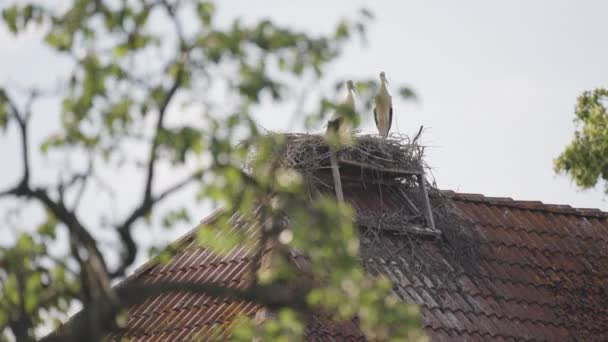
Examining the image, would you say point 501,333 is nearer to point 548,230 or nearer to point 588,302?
point 588,302

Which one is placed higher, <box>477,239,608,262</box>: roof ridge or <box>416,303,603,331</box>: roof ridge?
<box>477,239,608,262</box>: roof ridge

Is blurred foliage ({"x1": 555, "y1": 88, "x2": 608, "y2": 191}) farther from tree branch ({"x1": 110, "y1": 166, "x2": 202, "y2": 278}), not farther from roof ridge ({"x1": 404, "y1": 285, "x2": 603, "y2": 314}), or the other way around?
tree branch ({"x1": 110, "y1": 166, "x2": 202, "y2": 278})

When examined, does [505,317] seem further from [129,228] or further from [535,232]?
[129,228]

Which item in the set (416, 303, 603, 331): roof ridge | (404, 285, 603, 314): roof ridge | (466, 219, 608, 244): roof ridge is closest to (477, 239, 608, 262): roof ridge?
(466, 219, 608, 244): roof ridge

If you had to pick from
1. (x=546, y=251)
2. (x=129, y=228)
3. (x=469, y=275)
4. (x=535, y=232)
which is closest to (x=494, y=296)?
(x=469, y=275)

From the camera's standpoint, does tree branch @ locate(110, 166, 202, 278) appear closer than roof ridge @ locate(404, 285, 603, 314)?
Yes

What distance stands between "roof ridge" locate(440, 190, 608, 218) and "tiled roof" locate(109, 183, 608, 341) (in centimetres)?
2

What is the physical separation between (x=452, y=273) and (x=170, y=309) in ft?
8.60

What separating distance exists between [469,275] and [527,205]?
2.33m

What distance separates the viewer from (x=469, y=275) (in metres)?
14.3

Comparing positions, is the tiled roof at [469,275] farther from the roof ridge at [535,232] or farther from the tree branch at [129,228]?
the tree branch at [129,228]

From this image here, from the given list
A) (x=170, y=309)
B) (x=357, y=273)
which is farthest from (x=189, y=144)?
(x=170, y=309)

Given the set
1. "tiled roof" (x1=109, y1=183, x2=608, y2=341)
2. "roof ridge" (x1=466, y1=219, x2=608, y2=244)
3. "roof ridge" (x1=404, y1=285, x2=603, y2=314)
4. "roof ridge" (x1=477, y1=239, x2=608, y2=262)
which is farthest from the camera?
"roof ridge" (x1=466, y1=219, x2=608, y2=244)

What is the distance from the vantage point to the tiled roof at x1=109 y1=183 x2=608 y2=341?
13070 mm
